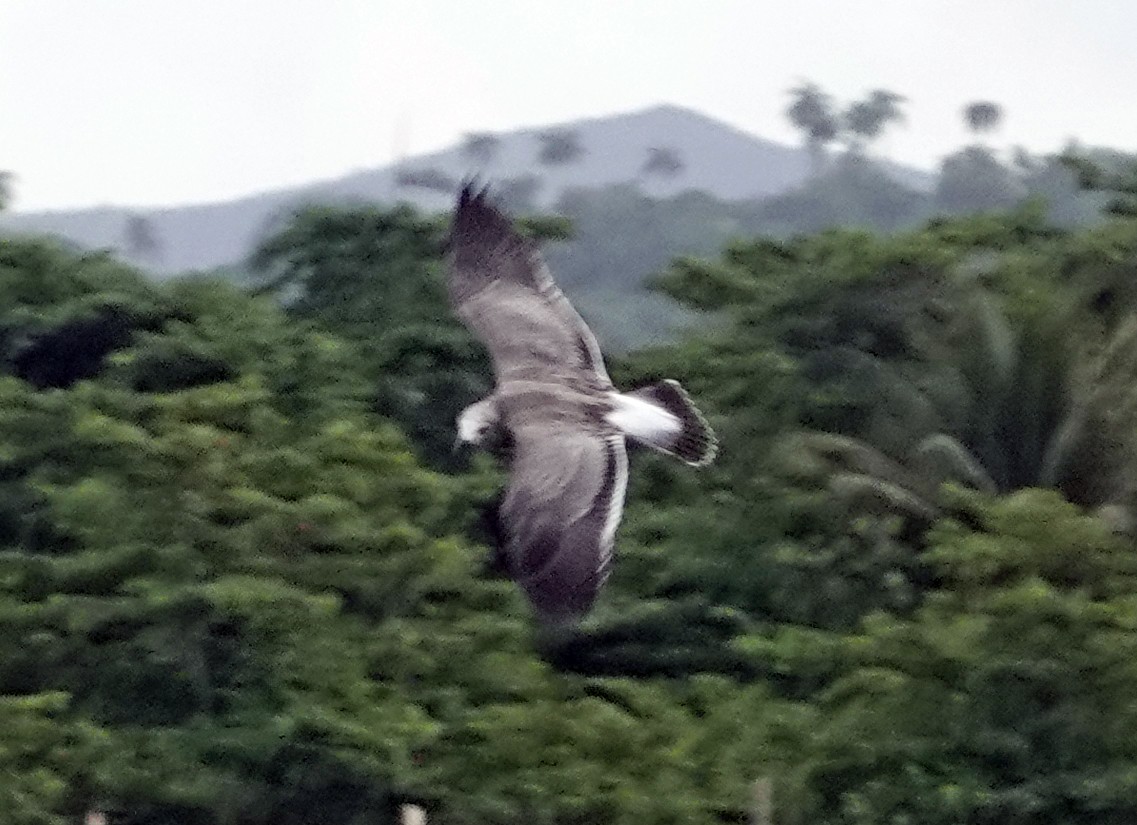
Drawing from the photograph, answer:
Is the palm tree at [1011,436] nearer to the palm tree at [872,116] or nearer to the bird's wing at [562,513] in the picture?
the bird's wing at [562,513]

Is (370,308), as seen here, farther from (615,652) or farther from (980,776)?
(980,776)

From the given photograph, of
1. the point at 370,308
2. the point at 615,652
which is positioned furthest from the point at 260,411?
the point at 370,308

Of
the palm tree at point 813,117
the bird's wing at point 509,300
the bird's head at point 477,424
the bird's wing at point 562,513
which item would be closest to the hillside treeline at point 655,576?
the bird's wing at point 509,300

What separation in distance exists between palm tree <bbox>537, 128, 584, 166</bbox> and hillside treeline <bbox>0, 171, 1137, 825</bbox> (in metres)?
49.0

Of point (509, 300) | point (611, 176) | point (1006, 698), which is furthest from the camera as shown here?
point (611, 176)

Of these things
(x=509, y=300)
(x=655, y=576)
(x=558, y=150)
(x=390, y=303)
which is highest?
(x=558, y=150)

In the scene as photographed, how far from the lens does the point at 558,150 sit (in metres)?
65.8

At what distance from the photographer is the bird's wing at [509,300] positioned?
6.27m

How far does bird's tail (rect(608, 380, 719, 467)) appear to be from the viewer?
5.70m

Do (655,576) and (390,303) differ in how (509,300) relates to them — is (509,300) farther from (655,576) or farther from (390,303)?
(390,303)

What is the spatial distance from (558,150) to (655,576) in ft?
170

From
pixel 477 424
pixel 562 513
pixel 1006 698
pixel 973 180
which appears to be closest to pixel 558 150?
pixel 973 180

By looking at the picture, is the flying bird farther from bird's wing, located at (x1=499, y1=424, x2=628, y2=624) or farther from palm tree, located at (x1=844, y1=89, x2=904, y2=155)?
palm tree, located at (x1=844, y1=89, x2=904, y2=155)

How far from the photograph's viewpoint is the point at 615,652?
14852 millimetres
